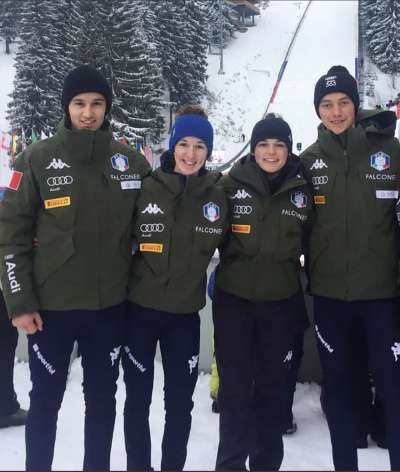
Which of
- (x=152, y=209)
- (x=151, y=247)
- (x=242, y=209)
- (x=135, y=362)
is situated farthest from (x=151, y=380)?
(x=242, y=209)

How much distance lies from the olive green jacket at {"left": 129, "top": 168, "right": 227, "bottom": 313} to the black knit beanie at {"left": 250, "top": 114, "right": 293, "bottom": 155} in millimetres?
362

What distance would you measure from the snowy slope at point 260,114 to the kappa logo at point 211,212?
1.08m

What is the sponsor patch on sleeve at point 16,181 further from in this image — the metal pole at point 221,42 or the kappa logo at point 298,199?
the metal pole at point 221,42

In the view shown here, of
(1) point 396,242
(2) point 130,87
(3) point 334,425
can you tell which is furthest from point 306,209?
(2) point 130,87

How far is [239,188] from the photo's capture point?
2191 millimetres

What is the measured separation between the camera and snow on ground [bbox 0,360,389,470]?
243cm

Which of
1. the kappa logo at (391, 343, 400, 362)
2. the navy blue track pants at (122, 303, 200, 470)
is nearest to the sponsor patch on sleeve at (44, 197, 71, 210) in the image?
the navy blue track pants at (122, 303, 200, 470)

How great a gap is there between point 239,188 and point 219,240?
0.27m

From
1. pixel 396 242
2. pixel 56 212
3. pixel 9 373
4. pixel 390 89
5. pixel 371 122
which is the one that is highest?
pixel 390 89

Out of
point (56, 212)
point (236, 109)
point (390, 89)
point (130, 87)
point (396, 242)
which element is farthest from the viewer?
point (236, 109)

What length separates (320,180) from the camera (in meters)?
2.16

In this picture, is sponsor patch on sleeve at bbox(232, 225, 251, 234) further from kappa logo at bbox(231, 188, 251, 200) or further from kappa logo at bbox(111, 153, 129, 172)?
kappa logo at bbox(111, 153, 129, 172)

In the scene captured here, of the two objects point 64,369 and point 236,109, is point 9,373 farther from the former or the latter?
point 236,109

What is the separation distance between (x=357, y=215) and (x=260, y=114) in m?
21.3
